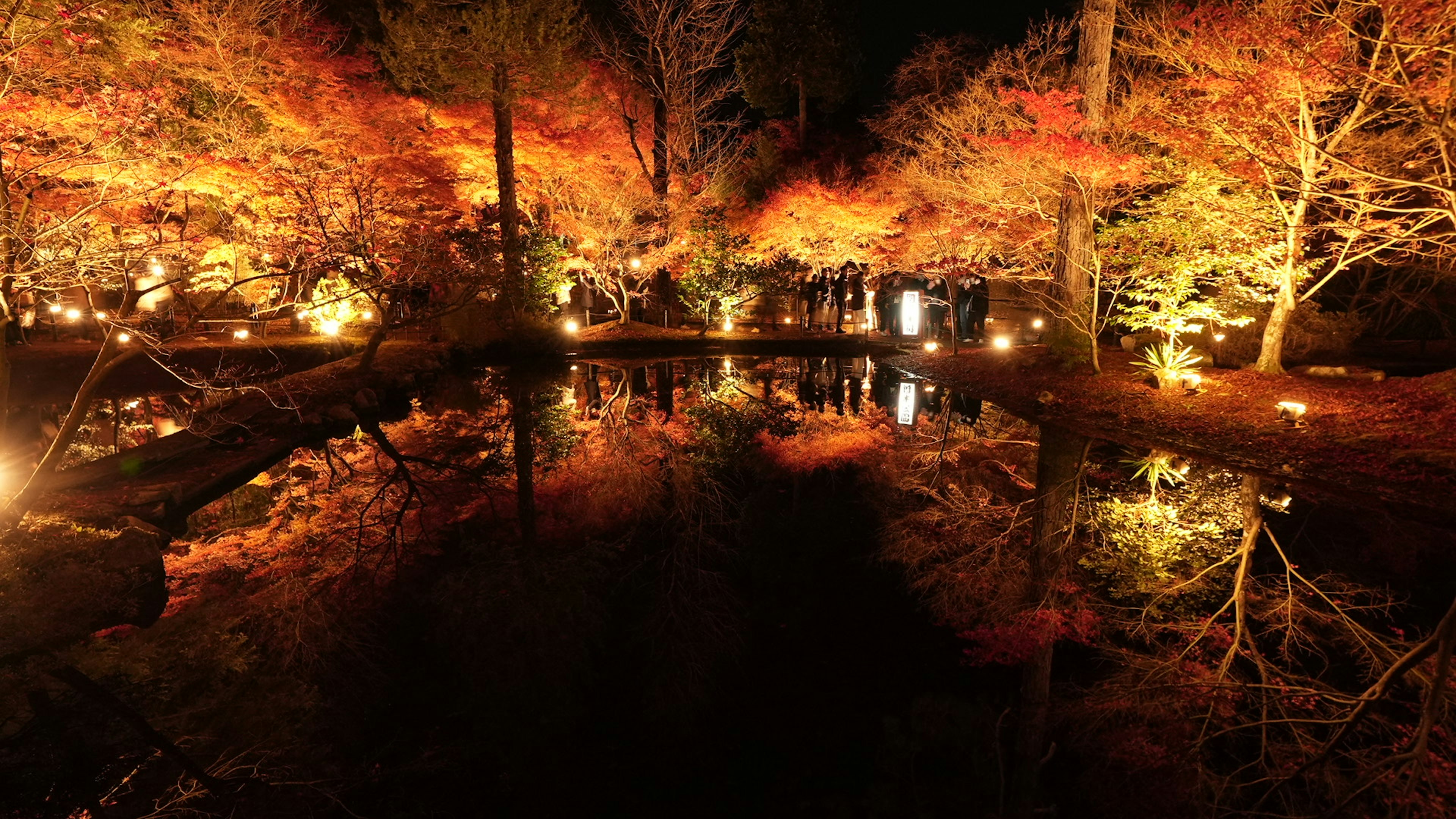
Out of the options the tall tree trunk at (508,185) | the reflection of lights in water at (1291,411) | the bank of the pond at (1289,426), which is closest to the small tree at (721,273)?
the tall tree trunk at (508,185)

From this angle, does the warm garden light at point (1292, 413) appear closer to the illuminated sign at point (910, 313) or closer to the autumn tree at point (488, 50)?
the illuminated sign at point (910, 313)

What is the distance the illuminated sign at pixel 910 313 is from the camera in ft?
59.0

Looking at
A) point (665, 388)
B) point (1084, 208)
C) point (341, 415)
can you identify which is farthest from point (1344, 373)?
point (341, 415)

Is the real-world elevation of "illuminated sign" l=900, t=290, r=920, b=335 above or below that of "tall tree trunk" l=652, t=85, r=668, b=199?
below

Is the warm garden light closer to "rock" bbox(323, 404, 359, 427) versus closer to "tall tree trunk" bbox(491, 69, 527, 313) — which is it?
"rock" bbox(323, 404, 359, 427)

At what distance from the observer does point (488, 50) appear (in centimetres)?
1381

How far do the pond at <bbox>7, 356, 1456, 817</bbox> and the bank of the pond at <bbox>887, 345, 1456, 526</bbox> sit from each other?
50 cm

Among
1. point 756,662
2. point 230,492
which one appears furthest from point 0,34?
point 756,662

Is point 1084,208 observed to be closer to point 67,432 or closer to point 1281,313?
point 1281,313

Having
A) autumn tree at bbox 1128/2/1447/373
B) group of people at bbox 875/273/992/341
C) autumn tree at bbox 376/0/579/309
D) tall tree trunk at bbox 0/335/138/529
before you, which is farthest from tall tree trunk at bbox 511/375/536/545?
group of people at bbox 875/273/992/341

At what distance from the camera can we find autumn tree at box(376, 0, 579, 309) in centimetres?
1370

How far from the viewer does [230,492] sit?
7090 mm

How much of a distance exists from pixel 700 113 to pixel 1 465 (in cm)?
1699

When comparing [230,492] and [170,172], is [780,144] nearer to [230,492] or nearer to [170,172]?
[170,172]
